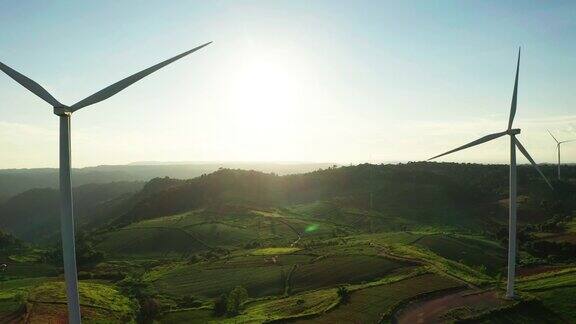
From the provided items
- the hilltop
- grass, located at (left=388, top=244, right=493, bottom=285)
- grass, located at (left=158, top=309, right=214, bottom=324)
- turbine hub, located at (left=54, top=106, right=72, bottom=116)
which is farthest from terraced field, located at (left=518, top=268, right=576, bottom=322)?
turbine hub, located at (left=54, top=106, right=72, bottom=116)

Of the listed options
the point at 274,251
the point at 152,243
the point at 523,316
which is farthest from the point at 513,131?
the point at 152,243

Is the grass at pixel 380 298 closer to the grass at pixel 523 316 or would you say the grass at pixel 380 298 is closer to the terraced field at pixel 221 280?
the grass at pixel 523 316

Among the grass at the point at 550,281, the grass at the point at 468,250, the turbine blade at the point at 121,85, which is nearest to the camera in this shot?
the turbine blade at the point at 121,85

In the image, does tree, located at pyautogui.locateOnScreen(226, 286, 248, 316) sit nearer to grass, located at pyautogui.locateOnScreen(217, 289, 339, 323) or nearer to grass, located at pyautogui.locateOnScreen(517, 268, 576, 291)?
grass, located at pyautogui.locateOnScreen(217, 289, 339, 323)

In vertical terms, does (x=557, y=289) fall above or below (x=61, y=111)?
below

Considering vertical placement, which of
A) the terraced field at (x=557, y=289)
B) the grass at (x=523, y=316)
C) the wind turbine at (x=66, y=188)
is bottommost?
the grass at (x=523, y=316)

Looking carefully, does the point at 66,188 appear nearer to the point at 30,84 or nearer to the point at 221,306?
the point at 30,84

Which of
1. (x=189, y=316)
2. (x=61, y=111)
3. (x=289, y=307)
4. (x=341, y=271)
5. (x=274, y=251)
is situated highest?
(x=61, y=111)

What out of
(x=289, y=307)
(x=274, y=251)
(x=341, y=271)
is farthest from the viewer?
(x=274, y=251)

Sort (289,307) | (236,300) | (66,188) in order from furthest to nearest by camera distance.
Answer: (236,300)
(289,307)
(66,188)

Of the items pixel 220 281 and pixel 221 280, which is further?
pixel 221 280

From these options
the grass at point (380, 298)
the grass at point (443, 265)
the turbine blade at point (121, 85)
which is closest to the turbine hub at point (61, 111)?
the turbine blade at point (121, 85)
